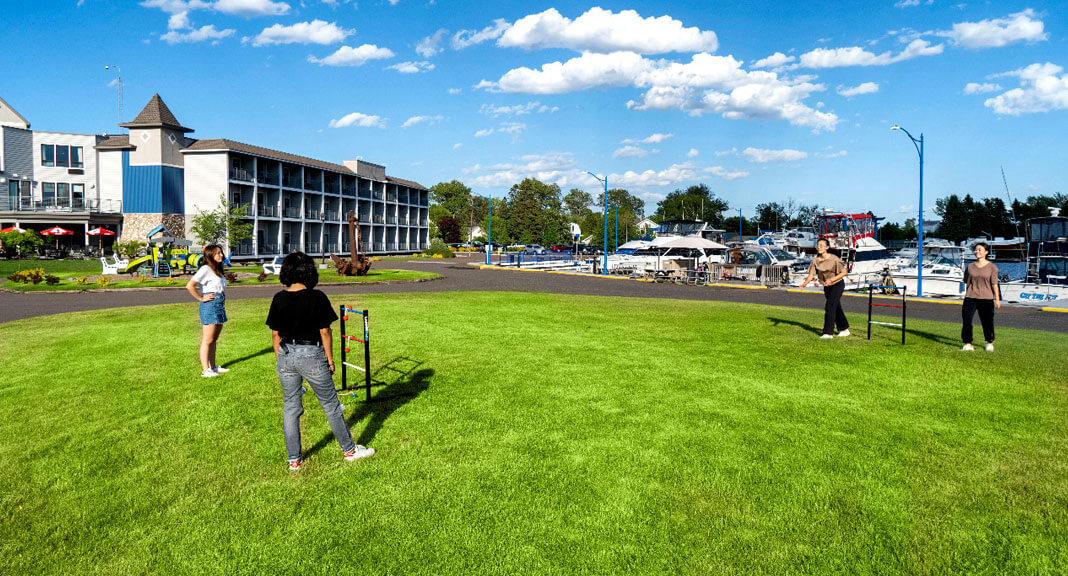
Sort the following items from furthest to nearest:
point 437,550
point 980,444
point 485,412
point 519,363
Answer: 1. point 519,363
2. point 485,412
3. point 980,444
4. point 437,550

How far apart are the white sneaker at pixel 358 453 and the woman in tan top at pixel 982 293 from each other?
10.5 meters

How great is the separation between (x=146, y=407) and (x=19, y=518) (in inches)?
109

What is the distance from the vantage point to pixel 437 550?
400cm

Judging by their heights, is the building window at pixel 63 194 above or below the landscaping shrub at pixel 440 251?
above

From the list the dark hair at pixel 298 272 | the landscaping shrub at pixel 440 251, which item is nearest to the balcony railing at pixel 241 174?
the landscaping shrub at pixel 440 251

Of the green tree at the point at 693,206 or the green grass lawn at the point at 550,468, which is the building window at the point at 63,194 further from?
the green tree at the point at 693,206

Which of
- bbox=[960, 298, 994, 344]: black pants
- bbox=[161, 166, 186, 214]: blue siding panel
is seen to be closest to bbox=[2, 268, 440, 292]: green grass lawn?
bbox=[161, 166, 186, 214]: blue siding panel

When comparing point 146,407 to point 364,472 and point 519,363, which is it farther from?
point 519,363

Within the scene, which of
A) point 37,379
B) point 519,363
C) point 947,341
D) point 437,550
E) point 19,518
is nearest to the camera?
point 437,550

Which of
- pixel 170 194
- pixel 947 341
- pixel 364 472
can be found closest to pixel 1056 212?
pixel 947 341

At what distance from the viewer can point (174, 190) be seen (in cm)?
4853

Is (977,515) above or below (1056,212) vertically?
below

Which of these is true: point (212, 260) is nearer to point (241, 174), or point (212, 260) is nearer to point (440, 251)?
point (241, 174)

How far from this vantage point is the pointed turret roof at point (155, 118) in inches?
1874
